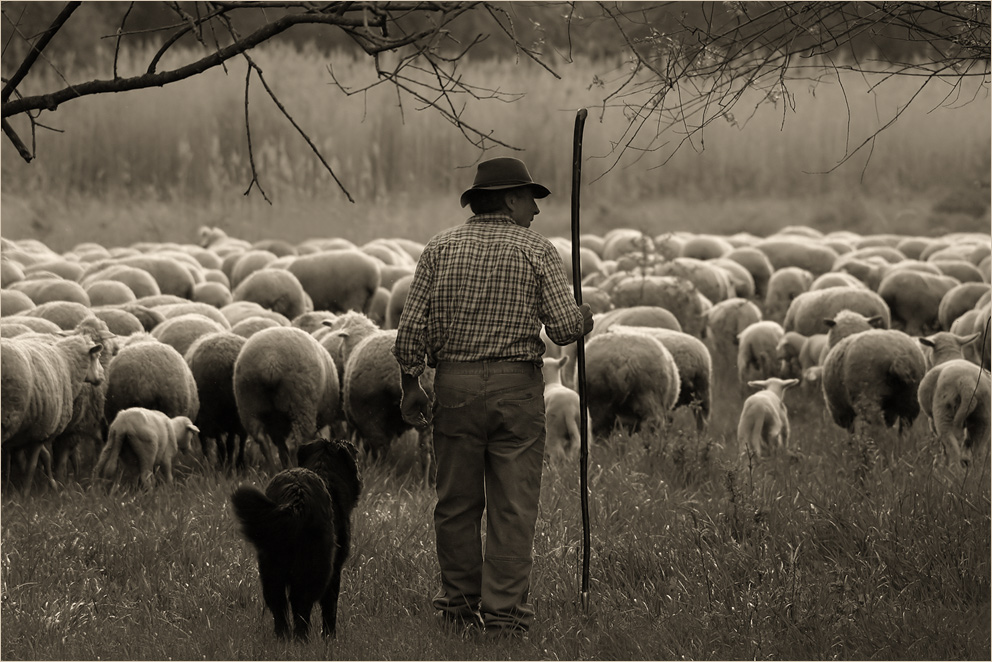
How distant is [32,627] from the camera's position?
432 centimetres

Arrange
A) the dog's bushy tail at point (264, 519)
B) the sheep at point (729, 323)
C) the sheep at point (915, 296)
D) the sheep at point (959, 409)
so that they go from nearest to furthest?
the dog's bushy tail at point (264, 519) → the sheep at point (959, 409) → the sheep at point (729, 323) → the sheep at point (915, 296)

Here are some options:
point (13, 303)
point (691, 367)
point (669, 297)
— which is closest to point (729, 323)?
point (669, 297)

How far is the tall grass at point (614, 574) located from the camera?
13.4 ft

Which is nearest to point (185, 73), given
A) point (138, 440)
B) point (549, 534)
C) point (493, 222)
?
point (493, 222)

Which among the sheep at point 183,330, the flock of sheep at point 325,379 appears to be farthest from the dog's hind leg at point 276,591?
the sheep at point 183,330

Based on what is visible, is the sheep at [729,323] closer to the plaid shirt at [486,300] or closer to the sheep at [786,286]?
the sheep at [786,286]

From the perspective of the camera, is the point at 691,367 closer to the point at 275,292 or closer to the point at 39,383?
the point at 39,383

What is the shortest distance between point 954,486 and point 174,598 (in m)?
4.08

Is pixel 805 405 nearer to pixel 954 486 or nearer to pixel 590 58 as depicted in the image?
pixel 954 486

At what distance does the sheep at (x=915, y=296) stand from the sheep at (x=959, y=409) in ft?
22.4

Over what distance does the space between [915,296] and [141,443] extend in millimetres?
10662

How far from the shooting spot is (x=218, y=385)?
8.41 meters

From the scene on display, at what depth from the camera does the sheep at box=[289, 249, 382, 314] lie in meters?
15.3

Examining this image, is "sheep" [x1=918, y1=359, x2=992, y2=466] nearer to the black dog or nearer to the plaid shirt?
the plaid shirt
